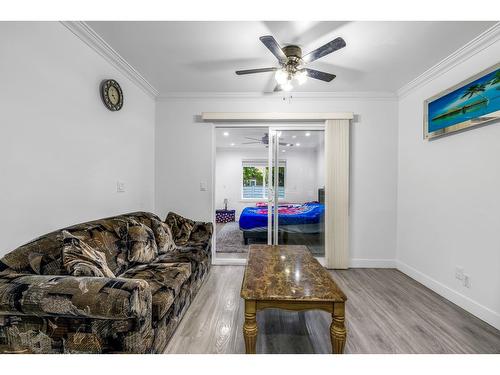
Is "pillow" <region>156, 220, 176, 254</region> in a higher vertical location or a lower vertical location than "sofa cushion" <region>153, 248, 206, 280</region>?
higher

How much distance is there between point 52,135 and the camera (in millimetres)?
1745

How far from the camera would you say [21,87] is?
59.7 inches

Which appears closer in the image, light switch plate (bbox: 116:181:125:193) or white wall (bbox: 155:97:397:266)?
light switch plate (bbox: 116:181:125:193)

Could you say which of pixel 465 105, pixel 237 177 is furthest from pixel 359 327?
pixel 237 177

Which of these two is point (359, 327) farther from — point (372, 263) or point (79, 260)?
point (79, 260)

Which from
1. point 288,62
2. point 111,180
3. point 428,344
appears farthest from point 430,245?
point 111,180

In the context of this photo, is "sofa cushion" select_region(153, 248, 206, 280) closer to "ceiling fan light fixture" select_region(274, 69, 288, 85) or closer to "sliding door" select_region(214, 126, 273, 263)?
"ceiling fan light fixture" select_region(274, 69, 288, 85)

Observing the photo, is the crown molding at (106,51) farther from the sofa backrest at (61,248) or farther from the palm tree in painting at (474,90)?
the palm tree in painting at (474,90)

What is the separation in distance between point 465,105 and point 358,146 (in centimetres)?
128

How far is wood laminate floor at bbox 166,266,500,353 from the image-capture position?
5.41 feet

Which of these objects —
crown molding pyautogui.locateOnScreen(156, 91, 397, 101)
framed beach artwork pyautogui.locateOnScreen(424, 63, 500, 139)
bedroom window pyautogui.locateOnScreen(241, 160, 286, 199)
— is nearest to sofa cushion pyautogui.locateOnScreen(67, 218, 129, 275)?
crown molding pyautogui.locateOnScreen(156, 91, 397, 101)

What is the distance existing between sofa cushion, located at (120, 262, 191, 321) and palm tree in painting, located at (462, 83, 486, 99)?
318 cm

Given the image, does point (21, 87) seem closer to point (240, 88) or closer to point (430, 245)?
point (240, 88)

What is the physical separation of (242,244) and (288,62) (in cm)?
315
